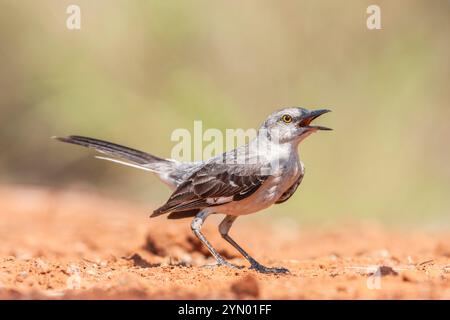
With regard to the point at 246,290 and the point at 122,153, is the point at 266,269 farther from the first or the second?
the point at 122,153

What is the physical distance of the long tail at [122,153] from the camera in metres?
8.20

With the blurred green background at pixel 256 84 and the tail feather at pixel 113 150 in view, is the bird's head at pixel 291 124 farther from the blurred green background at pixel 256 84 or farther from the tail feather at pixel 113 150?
the blurred green background at pixel 256 84

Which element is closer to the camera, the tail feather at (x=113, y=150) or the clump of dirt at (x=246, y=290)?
the clump of dirt at (x=246, y=290)

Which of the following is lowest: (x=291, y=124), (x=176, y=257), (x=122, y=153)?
(x=176, y=257)

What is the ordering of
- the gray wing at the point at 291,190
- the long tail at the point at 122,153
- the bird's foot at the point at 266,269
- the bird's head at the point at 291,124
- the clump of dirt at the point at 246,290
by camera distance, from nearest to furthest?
the clump of dirt at the point at 246,290 < the bird's foot at the point at 266,269 < the bird's head at the point at 291,124 < the gray wing at the point at 291,190 < the long tail at the point at 122,153

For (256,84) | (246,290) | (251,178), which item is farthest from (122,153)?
(256,84)

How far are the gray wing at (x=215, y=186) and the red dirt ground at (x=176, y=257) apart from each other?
0.66 metres

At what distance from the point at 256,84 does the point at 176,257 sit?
6368 millimetres

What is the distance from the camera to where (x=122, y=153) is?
830 centimetres

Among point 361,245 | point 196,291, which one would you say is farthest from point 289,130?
point 361,245

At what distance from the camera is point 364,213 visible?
13.8 meters

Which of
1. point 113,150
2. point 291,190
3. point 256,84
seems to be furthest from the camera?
point 256,84

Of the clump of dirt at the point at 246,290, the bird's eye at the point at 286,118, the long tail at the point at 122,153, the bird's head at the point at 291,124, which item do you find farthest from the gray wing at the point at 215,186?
the clump of dirt at the point at 246,290

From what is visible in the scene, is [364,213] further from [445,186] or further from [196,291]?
[196,291]
